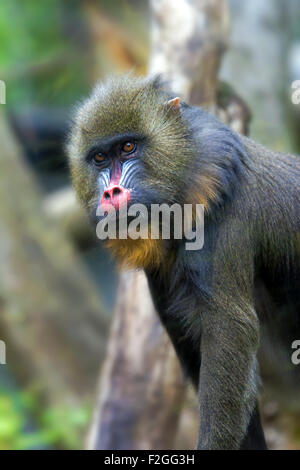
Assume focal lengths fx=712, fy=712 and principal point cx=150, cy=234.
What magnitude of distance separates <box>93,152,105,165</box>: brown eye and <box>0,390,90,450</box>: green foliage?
361 centimetres

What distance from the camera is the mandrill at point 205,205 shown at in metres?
3.38

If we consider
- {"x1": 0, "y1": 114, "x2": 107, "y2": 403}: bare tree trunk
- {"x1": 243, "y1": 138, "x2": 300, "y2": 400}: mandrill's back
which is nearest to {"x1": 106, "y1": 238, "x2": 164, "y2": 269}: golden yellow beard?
{"x1": 243, "y1": 138, "x2": 300, "y2": 400}: mandrill's back

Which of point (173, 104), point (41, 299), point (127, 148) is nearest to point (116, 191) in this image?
point (127, 148)

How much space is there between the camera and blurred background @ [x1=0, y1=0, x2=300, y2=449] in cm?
792

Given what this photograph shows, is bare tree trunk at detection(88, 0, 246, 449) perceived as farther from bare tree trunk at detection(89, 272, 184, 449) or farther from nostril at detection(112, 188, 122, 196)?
nostril at detection(112, 188, 122, 196)

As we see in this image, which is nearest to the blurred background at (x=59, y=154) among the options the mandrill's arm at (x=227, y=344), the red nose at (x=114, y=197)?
the mandrill's arm at (x=227, y=344)

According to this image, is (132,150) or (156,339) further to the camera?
(156,339)

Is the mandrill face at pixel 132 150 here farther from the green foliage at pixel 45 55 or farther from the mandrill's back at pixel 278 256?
the green foliage at pixel 45 55

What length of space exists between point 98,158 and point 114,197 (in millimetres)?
342

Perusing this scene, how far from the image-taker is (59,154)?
32.3ft

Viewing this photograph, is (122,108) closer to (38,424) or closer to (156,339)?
(156,339)

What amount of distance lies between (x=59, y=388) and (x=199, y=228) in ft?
17.7
